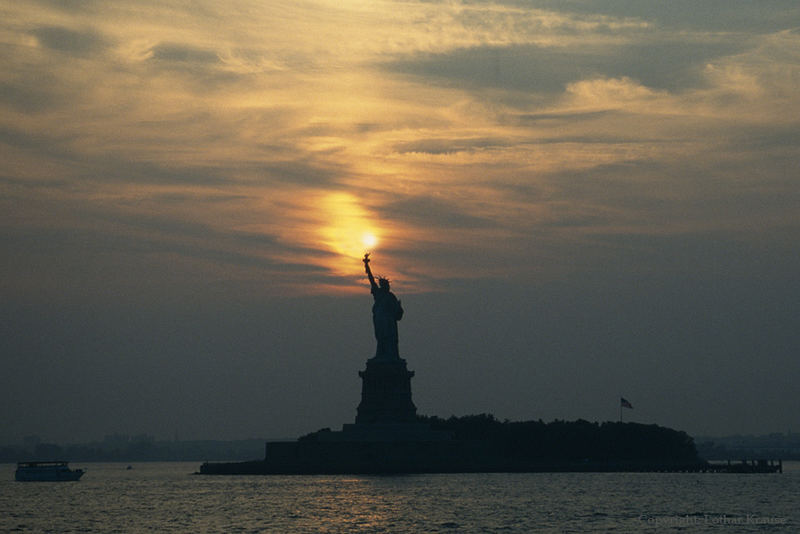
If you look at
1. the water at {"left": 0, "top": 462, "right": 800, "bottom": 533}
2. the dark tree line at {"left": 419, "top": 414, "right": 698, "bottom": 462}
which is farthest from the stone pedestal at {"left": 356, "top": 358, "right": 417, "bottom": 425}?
the dark tree line at {"left": 419, "top": 414, "right": 698, "bottom": 462}

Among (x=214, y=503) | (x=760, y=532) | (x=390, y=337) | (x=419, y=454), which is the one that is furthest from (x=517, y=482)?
(x=760, y=532)

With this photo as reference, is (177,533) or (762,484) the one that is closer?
(177,533)

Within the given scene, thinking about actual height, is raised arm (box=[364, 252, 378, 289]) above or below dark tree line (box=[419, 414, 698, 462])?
above

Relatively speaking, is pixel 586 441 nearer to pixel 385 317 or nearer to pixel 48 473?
pixel 385 317

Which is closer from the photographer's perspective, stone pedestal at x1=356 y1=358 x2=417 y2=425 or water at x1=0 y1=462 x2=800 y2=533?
water at x1=0 y1=462 x2=800 y2=533

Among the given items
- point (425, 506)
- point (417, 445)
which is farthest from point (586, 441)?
point (425, 506)

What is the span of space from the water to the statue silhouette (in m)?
10.6

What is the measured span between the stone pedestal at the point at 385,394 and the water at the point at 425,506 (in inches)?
215

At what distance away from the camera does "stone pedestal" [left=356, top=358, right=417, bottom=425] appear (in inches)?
4158

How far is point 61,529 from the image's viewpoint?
67.4m

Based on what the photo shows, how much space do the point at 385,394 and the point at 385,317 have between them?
19.8 ft

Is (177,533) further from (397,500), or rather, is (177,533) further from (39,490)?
(39,490)

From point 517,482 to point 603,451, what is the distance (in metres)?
27.8

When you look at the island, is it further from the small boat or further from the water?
the small boat
